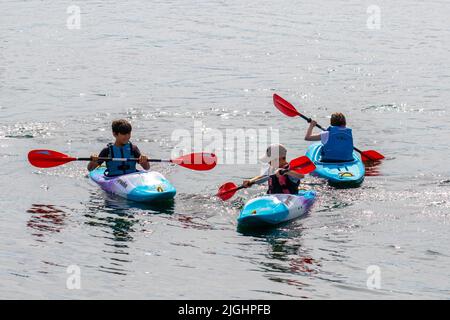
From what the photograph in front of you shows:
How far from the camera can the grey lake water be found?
11016 mm

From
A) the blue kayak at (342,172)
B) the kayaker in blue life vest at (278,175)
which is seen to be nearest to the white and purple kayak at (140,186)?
the kayaker in blue life vest at (278,175)

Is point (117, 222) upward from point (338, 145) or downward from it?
downward

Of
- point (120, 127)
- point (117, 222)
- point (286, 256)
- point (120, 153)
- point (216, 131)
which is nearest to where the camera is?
point (286, 256)

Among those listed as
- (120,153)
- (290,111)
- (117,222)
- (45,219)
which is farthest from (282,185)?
(290,111)

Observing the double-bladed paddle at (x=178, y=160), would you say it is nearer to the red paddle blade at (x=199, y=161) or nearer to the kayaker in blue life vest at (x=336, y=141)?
the red paddle blade at (x=199, y=161)

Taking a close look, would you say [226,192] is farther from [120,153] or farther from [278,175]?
[120,153]

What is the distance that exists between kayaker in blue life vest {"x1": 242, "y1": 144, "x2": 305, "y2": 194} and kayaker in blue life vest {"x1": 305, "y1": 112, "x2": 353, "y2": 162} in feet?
7.90

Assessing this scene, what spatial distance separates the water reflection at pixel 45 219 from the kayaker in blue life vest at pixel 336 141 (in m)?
4.52

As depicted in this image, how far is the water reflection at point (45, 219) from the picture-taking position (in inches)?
500

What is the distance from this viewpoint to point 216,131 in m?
19.8

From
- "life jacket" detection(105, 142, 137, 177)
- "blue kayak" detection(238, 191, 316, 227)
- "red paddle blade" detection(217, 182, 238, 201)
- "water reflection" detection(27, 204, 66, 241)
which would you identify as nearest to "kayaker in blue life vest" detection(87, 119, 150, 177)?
"life jacket" detection(105, 142, 137, 177)

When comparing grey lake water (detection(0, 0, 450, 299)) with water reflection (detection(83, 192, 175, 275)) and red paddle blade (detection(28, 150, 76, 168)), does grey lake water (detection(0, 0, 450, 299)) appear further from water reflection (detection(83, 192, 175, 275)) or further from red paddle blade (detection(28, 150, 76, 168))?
red paddle blade (detection(28, 150, 76, 168))

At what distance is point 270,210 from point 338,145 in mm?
3356
